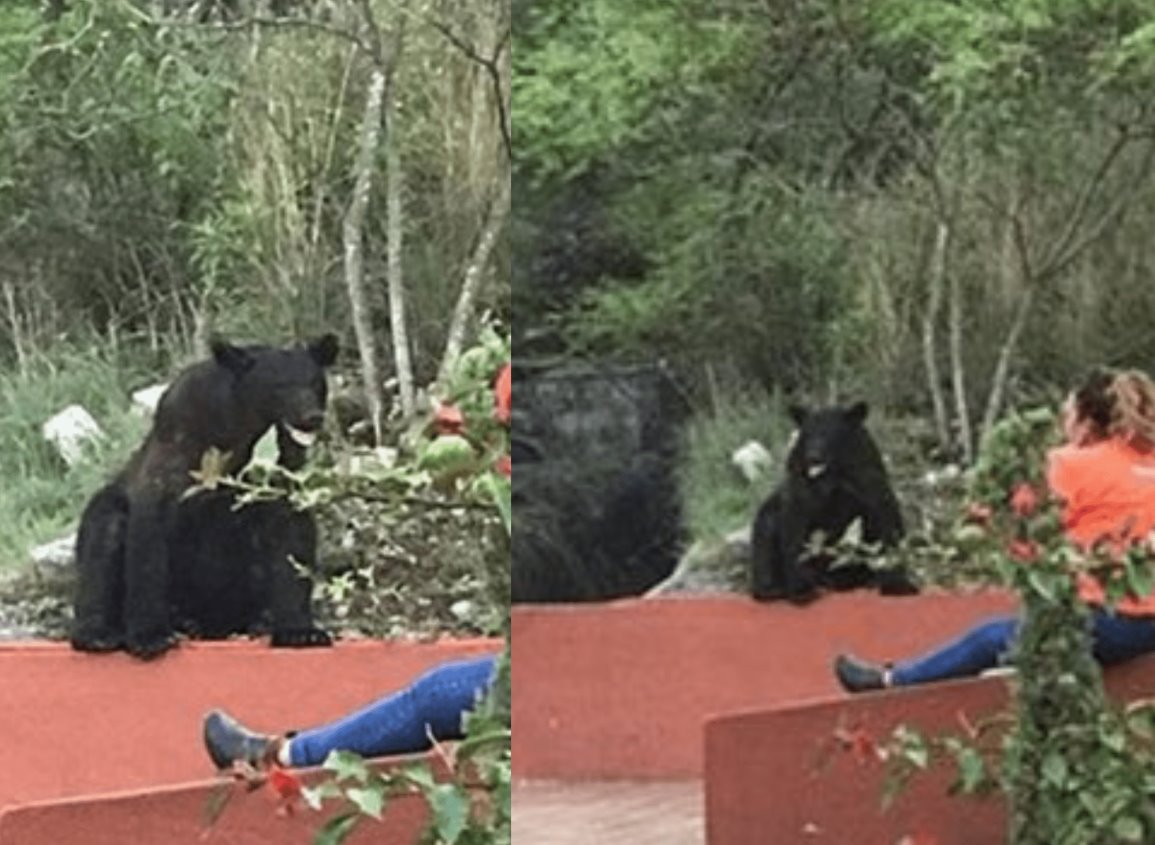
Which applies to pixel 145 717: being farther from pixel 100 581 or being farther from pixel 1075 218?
pixel 1075 218

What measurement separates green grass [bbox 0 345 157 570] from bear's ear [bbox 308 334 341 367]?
0.63ft

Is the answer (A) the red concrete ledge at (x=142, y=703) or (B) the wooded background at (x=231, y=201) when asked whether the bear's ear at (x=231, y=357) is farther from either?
(A) the red concrete ledge at (x=142, y=703)

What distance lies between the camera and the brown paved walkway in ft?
8.59

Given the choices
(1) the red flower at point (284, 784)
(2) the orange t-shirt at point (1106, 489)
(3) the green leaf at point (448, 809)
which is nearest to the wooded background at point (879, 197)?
(2) the orange t-shirt at point (1106, 489)

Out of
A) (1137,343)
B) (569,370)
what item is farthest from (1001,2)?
(569,370)

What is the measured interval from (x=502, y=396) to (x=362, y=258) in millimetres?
370

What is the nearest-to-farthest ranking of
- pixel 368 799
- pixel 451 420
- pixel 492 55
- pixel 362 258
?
pixel 368 799 → pixel 451 420 → pixel 492 55 → pixel 362 258

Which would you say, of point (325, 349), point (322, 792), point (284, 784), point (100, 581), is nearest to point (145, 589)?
point (100, 581)

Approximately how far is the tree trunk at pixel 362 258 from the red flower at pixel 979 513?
68 cm

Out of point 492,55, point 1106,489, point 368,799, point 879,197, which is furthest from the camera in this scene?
point 879,197

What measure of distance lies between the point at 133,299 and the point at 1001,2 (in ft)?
3.49

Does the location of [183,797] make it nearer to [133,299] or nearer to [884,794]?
[133,299]

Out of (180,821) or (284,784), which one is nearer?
(284,784)

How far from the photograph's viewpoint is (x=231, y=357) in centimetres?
256
